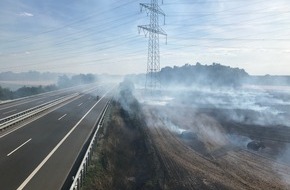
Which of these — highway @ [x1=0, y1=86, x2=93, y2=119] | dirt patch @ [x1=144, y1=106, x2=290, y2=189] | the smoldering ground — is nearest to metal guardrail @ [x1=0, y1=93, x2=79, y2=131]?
highway @ [x1=0, y1=86, x2=93, y2=119]

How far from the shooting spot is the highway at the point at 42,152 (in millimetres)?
17906

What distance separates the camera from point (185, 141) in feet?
136

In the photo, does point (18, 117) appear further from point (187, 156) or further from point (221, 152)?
point (221, 152)

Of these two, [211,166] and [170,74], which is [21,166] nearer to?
[211,166]

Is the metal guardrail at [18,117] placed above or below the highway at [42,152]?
above

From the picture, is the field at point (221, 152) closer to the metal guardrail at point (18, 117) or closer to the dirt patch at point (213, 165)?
the dirt patch at point (213, 165)

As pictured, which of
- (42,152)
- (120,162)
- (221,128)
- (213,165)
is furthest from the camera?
(221,128)

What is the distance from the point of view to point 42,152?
23.4 m

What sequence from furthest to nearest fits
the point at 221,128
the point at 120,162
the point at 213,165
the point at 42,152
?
the point at 221,128 < the point at 213,165 < the point at 120,162 < the point at 42,152

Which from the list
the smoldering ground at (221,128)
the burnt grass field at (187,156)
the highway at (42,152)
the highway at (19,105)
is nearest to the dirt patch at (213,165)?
the burnt grass field at (187,156)

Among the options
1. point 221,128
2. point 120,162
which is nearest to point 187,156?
point 120,162

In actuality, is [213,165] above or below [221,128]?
above

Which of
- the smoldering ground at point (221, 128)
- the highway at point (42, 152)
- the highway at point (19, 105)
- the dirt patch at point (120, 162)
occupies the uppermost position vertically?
the highway at point (19, 105)

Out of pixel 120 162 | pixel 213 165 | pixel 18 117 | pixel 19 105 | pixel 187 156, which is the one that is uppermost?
pixel 18 117
